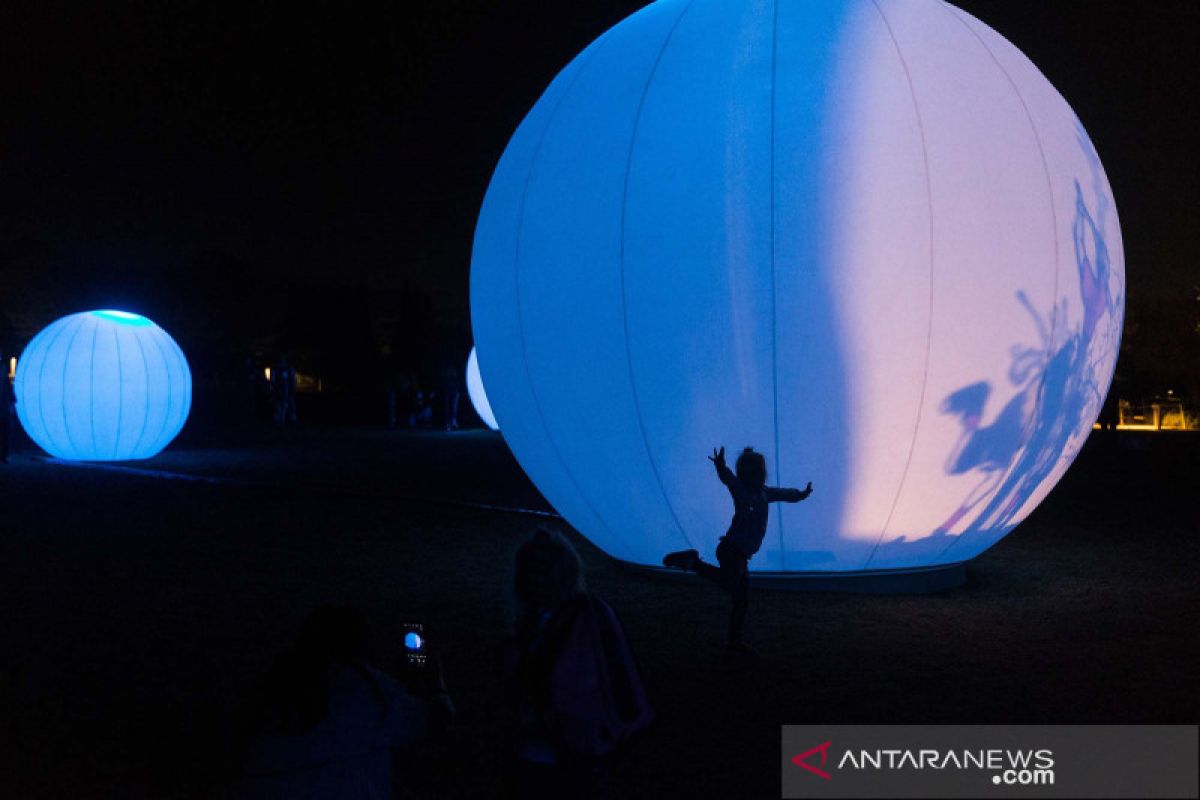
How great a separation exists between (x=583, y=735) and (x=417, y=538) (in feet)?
27.6

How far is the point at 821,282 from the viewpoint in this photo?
7.89 meters

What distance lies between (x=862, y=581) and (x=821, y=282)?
2201mm

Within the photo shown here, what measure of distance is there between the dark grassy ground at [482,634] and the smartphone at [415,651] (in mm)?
532

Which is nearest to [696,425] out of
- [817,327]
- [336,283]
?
[817,327]

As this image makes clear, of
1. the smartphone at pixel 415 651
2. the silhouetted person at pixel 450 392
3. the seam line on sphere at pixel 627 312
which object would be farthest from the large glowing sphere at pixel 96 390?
the smartphone at pixel 415 651

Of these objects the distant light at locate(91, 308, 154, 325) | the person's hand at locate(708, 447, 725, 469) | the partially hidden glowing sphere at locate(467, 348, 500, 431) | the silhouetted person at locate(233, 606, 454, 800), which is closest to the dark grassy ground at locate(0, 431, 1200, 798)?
the silhouetted person at locate(233, 606, 454, 800)

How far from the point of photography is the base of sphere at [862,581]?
28.5ft

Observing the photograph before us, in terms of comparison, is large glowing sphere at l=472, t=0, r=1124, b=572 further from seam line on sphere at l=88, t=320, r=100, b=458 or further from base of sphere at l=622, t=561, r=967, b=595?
seam line on sphere at l=88, t=320, r=100, b=458

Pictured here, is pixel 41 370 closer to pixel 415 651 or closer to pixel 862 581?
pixel 862 581

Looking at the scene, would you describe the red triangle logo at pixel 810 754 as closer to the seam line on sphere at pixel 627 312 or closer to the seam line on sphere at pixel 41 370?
the seam line on sphere at pixel 627 312

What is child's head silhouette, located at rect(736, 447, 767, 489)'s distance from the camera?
24.0ft

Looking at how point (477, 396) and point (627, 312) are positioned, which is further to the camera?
point (477, 396)

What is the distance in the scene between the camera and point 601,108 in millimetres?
8742

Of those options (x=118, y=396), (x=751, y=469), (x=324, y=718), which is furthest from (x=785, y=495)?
(x=118, y=396)
